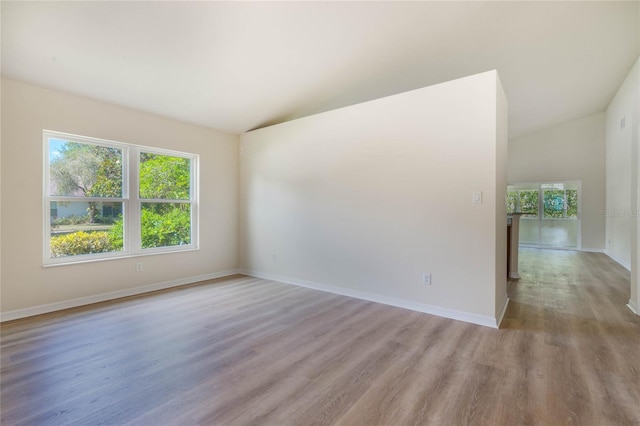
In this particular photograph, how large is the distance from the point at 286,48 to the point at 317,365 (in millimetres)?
3125

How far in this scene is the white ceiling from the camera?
2.61 m

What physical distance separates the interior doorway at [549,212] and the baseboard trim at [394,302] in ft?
21.2

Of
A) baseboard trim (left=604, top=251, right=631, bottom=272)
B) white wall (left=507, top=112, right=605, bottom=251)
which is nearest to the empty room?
baseboard trim (left=604, top=251, right=631, bottom=272)

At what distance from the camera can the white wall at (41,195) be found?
307cm

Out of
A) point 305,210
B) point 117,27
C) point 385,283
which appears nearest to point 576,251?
point 385,283

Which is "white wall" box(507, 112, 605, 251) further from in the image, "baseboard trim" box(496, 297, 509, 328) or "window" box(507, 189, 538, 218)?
"baseboard trim" box(496, 297, 509, 328)

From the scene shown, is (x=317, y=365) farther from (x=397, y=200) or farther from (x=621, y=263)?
(x=621, y=263)

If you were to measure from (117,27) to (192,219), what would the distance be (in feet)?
9.30

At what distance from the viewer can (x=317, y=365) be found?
2.22 meters

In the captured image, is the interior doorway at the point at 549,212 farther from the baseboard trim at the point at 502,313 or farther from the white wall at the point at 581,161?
the baseboard trim at the point at 502,313

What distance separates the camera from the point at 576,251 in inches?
308

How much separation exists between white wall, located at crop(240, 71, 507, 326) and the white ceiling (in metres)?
0.56

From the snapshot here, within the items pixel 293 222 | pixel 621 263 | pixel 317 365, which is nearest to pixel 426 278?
pixel 317 365

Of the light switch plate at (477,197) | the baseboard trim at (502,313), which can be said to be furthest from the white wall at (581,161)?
the light switch plate at (477,197)
